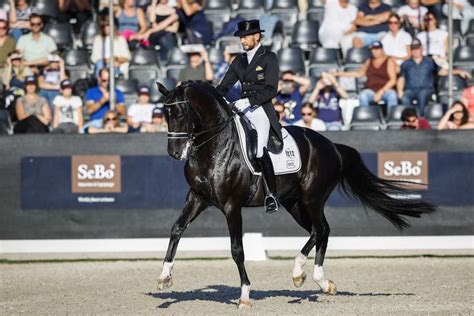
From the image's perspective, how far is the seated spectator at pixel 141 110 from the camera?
717 inches

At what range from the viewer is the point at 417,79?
18766 mm

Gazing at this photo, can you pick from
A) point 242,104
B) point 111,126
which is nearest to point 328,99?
point 111,126

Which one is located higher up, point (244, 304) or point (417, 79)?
point (417, 79)

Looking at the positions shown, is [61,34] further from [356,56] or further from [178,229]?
[178,229]

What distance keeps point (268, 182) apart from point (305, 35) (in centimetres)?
936

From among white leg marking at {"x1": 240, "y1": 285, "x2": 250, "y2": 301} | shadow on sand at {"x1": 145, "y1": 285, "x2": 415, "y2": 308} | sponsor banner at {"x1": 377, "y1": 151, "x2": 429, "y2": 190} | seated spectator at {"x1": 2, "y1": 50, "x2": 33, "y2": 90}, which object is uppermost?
seated spectator at {"x1": 2, "y1": 50, "x2": 33, "y2": 90}

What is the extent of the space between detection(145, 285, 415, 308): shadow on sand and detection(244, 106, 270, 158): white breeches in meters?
1.65

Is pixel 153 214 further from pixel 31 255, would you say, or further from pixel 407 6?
pixel 407 6

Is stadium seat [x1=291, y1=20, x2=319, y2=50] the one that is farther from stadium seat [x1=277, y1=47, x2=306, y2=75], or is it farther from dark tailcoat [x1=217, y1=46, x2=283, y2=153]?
dark tailcoat [x1=217, y1=46, x2=283, y2=153]

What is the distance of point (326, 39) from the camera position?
20.3 m

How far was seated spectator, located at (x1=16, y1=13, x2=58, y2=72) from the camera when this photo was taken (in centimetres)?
1995

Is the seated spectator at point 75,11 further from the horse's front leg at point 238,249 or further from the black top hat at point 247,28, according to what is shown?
the horse's front leg at point 238,249

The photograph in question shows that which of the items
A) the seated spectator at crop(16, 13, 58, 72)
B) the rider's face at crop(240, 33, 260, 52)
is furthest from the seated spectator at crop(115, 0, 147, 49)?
the rider's face at crop(240, 33, 260, 52)

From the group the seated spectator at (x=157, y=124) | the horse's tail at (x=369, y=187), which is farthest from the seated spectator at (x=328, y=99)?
the horse's tail at (x=369, y=187)
